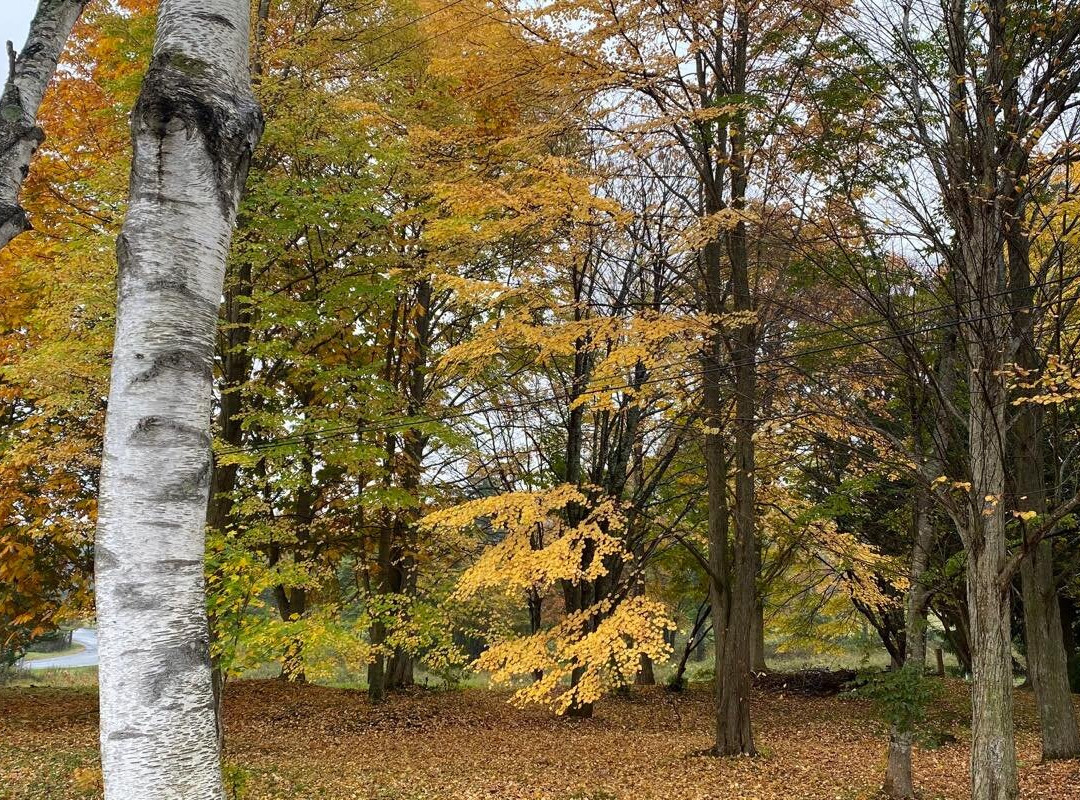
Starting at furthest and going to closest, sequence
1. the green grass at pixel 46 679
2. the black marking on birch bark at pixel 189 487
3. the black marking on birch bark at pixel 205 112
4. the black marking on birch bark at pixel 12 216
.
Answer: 1. the green grass at pixel 46 679
2. the black marking on birch bark at pixel 12 216
3. the black marking on birch bark at pixel 205 112
4. the black marking on birch bark at pixel 189 487

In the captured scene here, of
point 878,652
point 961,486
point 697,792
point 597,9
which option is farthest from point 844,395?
point 878,652

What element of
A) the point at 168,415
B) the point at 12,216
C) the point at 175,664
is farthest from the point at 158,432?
the point at 12,216

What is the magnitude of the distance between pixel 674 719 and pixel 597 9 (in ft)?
36.5

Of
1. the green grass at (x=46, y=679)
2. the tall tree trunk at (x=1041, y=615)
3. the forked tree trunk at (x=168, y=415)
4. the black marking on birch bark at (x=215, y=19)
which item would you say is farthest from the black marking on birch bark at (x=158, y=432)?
the green grass at (x=46, y=679)

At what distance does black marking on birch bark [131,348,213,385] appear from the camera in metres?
1.76

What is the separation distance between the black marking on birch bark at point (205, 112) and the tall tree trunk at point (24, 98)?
6.34 ft

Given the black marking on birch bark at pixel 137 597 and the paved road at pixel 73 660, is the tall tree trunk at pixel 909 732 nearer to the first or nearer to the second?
the black marking on birch bark at pixel 137 597

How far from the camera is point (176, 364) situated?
70.6 inches

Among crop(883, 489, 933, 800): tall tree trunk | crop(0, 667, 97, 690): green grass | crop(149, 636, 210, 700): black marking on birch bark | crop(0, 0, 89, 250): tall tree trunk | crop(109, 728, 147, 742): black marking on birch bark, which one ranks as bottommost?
crop(0, 667, 97, 690): green grass

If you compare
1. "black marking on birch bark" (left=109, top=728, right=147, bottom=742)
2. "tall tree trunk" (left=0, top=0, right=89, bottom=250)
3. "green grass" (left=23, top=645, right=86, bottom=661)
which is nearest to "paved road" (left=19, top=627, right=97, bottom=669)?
"green grass" (left=23, top=645, right=86, bottom=661)

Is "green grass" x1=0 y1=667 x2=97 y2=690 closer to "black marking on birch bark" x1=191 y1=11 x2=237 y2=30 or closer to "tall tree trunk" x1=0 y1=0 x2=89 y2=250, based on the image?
"tall tree trunk" x1=0 y1=0 x2=89 y2=250

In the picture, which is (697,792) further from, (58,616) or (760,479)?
(58,616)

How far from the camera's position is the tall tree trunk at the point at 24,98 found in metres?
3.40

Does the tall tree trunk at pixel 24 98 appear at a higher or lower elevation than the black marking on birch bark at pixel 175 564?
higher
